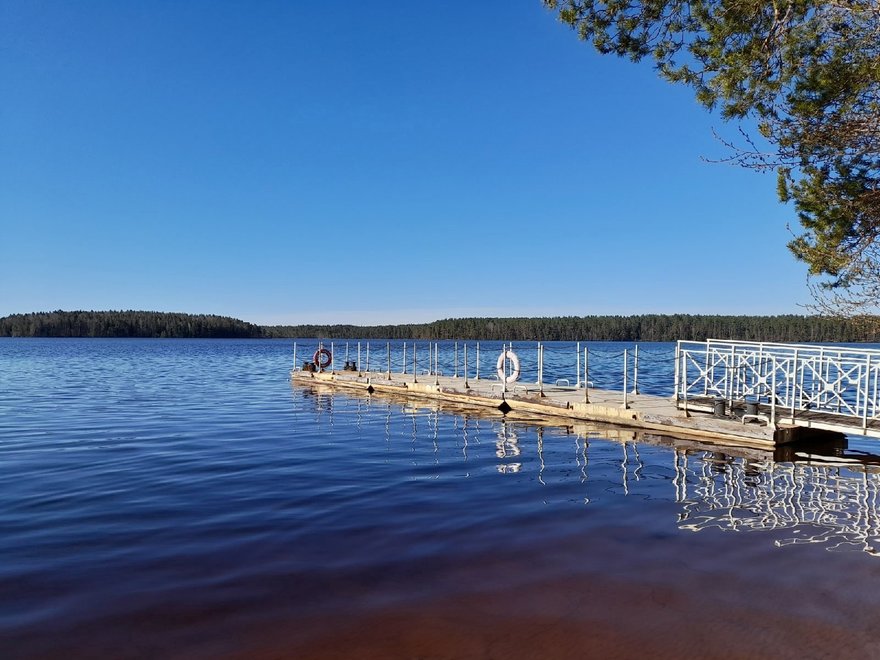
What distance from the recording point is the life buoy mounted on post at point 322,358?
29.6m

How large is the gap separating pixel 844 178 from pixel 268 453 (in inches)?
430

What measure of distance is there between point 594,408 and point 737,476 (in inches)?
234

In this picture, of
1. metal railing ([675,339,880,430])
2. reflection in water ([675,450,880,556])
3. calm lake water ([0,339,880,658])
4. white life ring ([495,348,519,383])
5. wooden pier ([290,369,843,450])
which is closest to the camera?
calm lake water ([0,339,880,658])

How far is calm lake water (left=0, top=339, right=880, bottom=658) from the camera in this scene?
411 centimetres

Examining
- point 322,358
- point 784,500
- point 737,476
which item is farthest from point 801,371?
point 322,358

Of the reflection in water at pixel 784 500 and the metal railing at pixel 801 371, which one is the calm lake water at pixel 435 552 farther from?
the metal railing at pixel 801 371

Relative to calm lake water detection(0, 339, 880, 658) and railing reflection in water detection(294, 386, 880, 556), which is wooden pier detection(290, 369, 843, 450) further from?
calm lake water detection(0, 339, 880, 658)

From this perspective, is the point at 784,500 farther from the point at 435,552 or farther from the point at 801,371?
the point at 801,371

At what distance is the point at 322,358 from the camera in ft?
103

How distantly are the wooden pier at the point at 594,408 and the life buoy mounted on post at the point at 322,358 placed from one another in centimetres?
436

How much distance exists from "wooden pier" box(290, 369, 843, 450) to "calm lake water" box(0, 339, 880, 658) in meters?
0.76

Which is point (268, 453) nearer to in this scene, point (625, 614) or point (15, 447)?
point (15, 447)

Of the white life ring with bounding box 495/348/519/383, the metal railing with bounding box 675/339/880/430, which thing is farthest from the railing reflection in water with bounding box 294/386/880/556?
the white life ring with bounding box 495/348/519/383

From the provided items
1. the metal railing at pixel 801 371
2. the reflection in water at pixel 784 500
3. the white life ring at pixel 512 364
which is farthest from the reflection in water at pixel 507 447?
the metal railing at pixel 801 371
